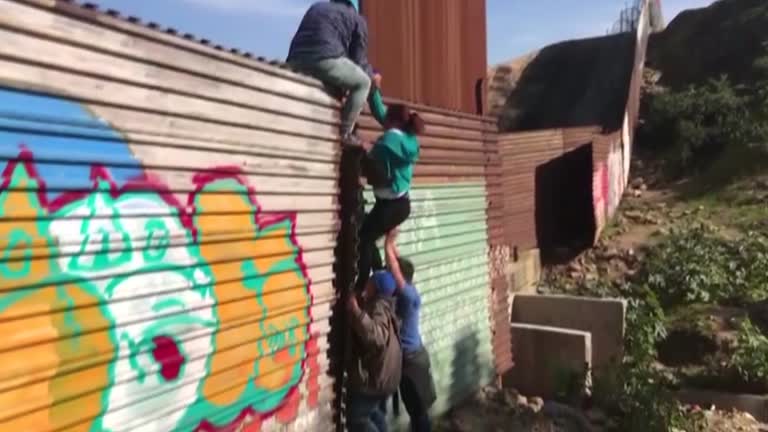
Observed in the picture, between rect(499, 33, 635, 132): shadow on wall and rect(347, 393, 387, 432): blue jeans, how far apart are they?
64.7ft

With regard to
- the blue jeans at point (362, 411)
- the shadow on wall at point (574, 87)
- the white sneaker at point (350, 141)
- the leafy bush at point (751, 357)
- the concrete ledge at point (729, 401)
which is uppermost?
the shadow on wall at point (574, 87)

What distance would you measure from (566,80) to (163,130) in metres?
27.2

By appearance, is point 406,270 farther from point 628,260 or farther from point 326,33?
point 628,260

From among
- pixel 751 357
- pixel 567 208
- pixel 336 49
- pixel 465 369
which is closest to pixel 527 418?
pixel 465 369

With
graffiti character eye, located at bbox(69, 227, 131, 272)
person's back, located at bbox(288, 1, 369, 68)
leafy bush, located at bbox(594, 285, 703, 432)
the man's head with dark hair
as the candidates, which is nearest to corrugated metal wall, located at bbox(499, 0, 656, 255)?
leafy bush, located at bbox(594, 285, 703, 432)

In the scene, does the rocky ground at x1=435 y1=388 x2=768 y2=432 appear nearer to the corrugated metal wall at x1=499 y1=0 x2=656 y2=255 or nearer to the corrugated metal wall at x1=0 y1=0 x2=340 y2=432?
the corrugated metal wall at x1=0 y1=0 x2=340 y2=432

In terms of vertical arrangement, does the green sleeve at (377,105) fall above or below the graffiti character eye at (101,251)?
above

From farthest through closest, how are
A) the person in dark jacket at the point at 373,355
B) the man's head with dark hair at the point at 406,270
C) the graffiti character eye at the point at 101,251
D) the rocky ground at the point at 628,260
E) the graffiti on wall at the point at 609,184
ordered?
the graffiti on wall at the point at 609,184, the rocky ground at the point at 628,260, the man's head with dark hair at the point at 406,270, the person in dark jacket at the point at 373,355, the graffiti character eye at the point at 101,251

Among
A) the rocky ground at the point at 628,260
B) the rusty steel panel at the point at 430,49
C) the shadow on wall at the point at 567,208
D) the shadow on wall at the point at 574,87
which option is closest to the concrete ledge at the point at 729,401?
the rocky ground at the point at 628,260

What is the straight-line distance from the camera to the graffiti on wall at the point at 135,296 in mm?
3461

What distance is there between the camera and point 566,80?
30.0m

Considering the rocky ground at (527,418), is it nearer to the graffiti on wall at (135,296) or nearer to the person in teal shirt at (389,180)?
the person in teal shirt at (389,180)

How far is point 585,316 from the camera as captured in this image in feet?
39.5

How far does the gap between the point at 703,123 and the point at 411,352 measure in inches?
867
